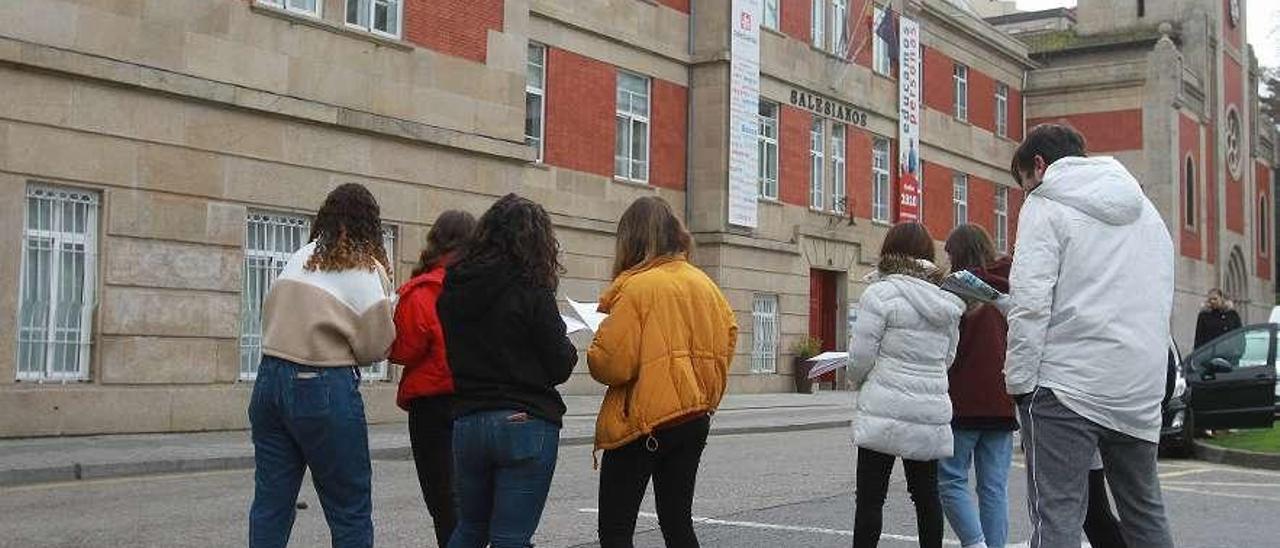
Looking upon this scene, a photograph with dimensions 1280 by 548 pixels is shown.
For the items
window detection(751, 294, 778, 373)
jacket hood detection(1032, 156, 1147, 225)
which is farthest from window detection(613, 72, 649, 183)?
jacket hood detection(1032, 156, 1147, 225)

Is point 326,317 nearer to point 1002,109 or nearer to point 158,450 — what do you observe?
point 158,450

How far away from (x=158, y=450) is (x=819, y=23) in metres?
20.0

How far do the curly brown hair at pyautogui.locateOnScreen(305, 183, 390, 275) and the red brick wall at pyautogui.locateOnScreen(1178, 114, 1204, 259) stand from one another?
134 ft

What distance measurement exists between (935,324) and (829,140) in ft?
77.0

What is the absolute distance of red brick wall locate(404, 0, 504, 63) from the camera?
698 inches

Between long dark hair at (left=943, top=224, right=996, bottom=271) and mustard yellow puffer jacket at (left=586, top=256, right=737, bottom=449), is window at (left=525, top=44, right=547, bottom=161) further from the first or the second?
mustard yellow puffer jacket at (left=586, top=256, right=737, bottom=449)

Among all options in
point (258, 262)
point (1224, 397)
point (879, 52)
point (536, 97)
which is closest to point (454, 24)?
point (536, 97)

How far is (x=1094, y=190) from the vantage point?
4.65m

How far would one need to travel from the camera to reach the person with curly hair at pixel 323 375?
205 inches

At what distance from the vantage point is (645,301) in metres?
4.95

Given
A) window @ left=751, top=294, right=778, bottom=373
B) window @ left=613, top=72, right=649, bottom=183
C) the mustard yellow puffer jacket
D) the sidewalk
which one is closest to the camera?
the mustard yellow puffer jacket

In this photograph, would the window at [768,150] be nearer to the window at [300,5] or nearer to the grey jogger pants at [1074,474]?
the window at [300,5]

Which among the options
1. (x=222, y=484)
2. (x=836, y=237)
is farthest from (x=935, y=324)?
(x=836, y=237)

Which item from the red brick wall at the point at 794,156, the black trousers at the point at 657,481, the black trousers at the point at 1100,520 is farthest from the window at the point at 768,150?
the black trousers at the point at 657,481
